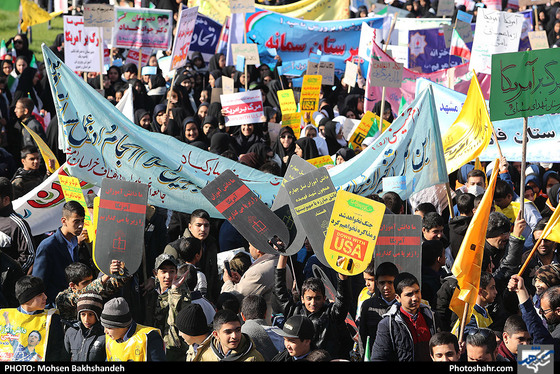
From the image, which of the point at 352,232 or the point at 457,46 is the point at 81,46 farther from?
the point at 352,232

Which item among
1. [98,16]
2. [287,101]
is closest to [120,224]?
[287,101]

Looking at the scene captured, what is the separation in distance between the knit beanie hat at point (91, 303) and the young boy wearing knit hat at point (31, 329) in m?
0.16

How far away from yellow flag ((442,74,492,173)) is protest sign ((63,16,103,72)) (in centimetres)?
567

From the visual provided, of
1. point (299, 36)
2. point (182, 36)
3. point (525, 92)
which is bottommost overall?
point (299, 36)

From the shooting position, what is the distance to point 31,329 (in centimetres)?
510

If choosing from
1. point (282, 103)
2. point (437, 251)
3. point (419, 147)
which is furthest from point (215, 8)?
point (437, 251)

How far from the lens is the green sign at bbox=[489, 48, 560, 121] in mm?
7387

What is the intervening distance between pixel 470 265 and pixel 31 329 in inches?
108

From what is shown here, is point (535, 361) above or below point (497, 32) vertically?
above

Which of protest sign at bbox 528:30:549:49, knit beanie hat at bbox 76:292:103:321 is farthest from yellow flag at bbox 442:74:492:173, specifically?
protest sign at bbox 528:30:549:49

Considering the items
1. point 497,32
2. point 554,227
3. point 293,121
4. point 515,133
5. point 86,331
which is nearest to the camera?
point 86,331

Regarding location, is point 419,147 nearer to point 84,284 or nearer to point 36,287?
point 84,284

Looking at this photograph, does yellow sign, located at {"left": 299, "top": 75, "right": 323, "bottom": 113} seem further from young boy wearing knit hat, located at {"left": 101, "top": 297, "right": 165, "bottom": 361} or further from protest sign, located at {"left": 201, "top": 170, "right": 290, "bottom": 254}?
young boy wearing knit hat, located at {"left": 101, "top": 297, "right": 165, "bottom": 361}

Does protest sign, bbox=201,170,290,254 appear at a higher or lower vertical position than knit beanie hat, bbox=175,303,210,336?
higher
